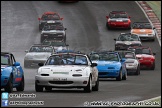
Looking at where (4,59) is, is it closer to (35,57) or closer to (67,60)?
(67,60)

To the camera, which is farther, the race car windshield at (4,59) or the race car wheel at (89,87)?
the race car windshield at (4,59)

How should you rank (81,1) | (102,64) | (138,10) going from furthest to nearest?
(81,1)
(138,10)
(102,64)

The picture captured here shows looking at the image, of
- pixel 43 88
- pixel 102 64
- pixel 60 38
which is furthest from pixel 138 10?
pixel 43 88

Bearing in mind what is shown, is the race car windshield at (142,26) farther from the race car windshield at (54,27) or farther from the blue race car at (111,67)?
the blue race car at (111,67)

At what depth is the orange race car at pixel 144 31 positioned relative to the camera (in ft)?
185

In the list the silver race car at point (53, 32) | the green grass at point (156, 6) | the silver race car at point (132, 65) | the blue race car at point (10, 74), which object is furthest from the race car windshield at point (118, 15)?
the blue race car at point (10, 74)

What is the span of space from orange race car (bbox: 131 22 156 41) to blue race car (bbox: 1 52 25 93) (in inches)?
1383

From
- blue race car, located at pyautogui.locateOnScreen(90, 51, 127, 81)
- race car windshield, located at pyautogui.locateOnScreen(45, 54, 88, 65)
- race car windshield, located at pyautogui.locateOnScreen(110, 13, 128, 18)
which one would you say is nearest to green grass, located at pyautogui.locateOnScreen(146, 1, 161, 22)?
race car windshield, located at pyautogui.locateOnScreen(110, 13, 128, 18)

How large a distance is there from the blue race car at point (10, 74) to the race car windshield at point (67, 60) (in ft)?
3.52

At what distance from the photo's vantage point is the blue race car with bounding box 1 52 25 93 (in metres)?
19.7

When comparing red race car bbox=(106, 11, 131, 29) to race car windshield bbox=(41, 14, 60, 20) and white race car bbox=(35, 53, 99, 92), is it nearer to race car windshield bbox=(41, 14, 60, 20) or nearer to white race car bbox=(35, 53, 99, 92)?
race car windshield bbox=(41, 14, 60, 20)

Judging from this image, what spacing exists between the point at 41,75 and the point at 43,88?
81.4 inches

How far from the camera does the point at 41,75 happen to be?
69.6 ft

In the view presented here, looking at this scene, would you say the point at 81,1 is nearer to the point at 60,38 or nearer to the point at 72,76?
the point at 60,38
